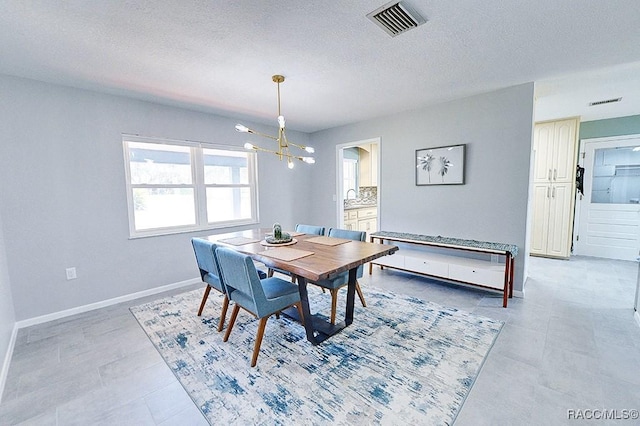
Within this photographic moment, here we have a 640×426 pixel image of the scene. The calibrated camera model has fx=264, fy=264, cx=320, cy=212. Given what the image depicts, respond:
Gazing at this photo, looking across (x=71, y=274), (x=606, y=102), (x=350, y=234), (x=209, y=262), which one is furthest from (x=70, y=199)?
(x=606, y=102)

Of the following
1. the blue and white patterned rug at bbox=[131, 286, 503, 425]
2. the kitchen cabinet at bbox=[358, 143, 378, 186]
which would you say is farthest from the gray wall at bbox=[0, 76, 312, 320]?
the kitchen cabinet at bbox=[358, 143, 378, 186]

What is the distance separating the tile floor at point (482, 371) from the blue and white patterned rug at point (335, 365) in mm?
114

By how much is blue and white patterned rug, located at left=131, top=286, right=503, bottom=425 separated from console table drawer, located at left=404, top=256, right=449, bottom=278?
58cm

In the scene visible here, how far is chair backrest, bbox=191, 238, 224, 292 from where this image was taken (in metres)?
2.32

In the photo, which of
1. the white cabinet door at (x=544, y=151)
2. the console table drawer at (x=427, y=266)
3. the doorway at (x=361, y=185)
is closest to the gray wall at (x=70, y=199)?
the console table drawer at (x=427, y=266)

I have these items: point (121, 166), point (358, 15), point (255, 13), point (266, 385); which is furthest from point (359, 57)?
point (121, 166)

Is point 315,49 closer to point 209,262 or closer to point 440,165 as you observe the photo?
point 209,262

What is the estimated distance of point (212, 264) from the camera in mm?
2385

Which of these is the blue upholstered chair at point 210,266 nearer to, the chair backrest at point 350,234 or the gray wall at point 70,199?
the gray wall at point 70,199

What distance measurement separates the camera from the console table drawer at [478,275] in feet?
→ 9.63

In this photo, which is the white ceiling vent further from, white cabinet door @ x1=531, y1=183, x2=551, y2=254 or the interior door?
the interior door

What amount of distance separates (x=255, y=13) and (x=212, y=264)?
1954mm

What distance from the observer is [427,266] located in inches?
136

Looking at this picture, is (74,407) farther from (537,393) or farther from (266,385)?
(537,393)
